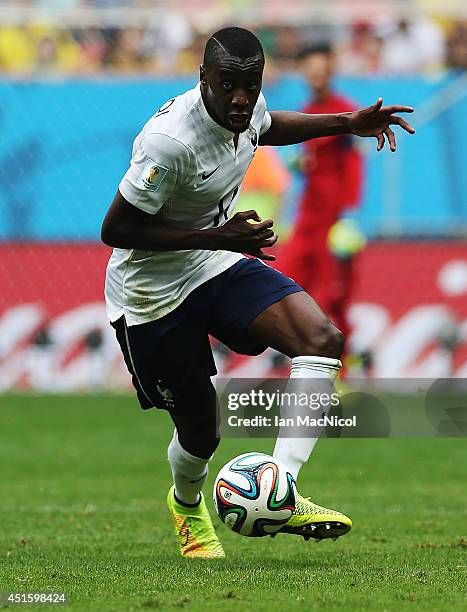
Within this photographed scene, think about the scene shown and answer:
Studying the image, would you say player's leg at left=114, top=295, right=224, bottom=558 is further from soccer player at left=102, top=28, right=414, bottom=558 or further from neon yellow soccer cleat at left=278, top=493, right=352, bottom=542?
neon yellow soccer cleat at left=278, top=493, right=352, bottom=542

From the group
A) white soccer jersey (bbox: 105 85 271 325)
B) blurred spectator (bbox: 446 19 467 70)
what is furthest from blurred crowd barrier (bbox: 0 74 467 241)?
white soccer jersey (bbox: 105 85 271 325)

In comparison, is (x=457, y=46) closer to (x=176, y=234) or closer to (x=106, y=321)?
(x=106, y=321)

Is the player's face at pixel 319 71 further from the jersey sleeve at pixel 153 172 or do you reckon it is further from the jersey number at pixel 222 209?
the jersey sleeve at pixel 153 172

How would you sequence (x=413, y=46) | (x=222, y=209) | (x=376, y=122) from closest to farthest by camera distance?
(x=222, y=209) → (x=376, y=122) → (x=413, y=46)

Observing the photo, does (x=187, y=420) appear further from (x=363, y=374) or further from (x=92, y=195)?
(x=92, y=195)

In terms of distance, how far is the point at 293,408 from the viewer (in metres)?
5.30

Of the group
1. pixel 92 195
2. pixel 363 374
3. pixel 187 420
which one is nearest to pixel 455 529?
pixel 187 420

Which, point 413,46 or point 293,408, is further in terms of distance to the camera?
point 413,46

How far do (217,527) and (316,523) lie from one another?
6.06 feet

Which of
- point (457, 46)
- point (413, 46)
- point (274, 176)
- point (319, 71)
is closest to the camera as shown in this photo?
point (319, 71)

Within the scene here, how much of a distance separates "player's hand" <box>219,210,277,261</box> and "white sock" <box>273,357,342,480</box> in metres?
0.55

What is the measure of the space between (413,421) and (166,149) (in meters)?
7.39

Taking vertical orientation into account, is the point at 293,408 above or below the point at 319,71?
below

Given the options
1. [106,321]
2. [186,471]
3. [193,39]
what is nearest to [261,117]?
[186,471]
